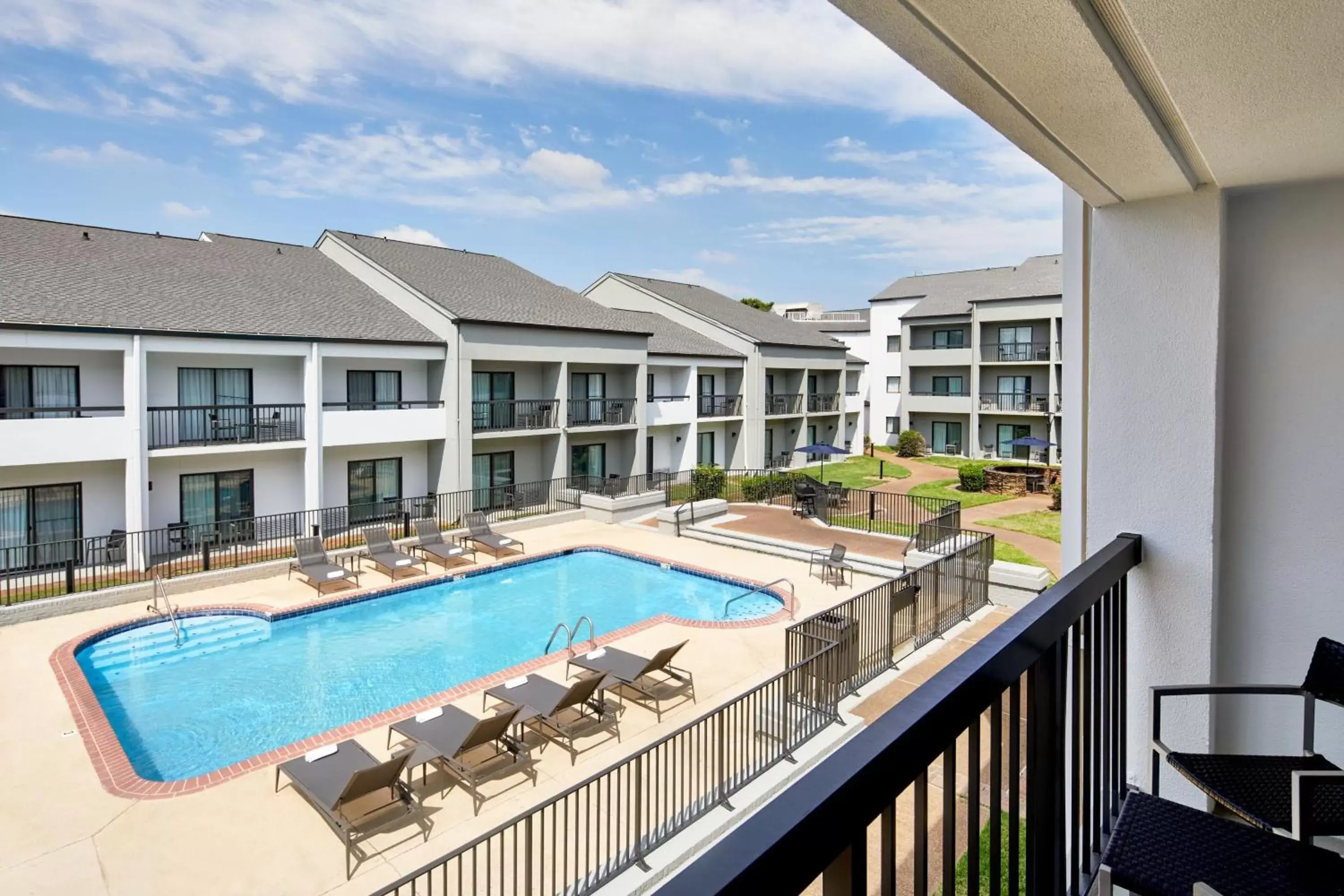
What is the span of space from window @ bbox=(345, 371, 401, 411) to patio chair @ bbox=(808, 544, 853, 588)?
12561 mm

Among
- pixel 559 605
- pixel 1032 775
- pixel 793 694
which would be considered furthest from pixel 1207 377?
pixel 559 605

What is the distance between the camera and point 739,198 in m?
68.8

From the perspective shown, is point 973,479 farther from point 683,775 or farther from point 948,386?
point 683,775

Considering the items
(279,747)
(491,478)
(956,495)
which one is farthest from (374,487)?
(956,495)

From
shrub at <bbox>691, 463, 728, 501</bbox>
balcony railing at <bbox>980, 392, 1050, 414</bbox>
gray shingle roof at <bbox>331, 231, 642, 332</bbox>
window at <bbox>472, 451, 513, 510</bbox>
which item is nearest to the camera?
window at <bbox>472, 451, 513, 510</bbox>

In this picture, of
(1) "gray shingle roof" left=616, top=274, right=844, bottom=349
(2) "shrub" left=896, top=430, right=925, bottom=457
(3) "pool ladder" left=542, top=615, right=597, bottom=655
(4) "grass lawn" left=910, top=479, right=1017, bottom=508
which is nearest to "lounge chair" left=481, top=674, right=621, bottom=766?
(3) "pool ladder" left=542, top=615, right=597, bottom=655

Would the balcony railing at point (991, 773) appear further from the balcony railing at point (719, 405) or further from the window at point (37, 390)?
the balcony railing at point (719, 405)

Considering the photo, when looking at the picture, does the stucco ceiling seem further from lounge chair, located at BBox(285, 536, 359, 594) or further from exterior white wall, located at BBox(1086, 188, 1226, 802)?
lounge chair, located at BBox(285, 536, 359, 594)

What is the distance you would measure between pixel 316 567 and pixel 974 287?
37832mm

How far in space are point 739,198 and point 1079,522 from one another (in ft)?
227

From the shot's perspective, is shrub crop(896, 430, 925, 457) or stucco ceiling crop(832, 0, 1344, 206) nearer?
stucco ceiling crop(832, 0, 1344, 206)

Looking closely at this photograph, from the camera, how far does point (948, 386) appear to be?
4112 cm

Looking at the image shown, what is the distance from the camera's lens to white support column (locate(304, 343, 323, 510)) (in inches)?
757

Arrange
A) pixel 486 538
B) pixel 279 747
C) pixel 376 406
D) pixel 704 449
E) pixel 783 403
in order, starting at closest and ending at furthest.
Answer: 1. pixel 279 747
2. pixel 486 538
3. pixel 376 406
4. pixel 704 449
5. pixel 783 403
